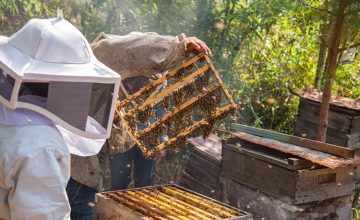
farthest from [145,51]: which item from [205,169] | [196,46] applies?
[205,169]

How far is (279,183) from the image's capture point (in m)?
3.59

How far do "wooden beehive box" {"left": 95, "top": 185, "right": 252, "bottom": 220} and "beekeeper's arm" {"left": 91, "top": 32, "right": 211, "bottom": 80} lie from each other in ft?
2.45

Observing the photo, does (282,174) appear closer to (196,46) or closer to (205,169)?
(205,169)

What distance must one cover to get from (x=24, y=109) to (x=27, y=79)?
0.12m

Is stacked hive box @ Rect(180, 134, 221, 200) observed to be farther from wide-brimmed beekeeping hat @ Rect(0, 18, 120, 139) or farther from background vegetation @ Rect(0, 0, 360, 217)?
wide-brimmed beekeeping hat @ Rect(0, 18, 120, 139)

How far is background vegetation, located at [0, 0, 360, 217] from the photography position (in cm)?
548

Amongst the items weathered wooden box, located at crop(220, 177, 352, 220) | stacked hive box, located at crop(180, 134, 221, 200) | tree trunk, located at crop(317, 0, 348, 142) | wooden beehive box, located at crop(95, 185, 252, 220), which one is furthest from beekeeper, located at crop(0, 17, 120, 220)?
tree trunk, located at crop(317, 0, 348, 142)

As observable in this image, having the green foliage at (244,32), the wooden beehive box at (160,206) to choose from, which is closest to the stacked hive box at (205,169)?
the wooden beehive box at (160,206)

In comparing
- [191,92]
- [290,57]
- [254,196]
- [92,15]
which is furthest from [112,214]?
[290,57]

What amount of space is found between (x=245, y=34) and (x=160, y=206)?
386cm

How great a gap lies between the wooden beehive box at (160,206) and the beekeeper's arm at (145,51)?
0.75 m

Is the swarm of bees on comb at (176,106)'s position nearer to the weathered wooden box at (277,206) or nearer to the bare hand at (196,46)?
the bare hand at (196,46)

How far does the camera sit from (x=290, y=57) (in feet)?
22.5

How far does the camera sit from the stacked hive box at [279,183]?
11.6 feet
